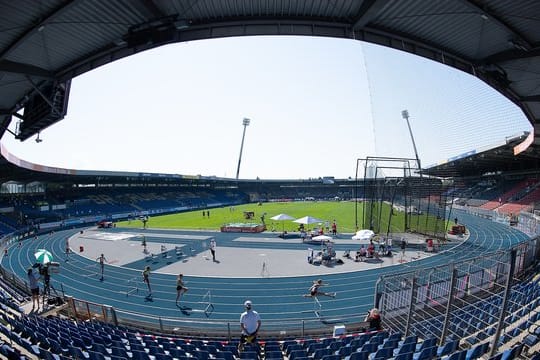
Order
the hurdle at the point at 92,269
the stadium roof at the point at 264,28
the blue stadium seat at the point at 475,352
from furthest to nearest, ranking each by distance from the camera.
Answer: the hurdle at the point at 92,269 → the stadium roof at the point at 264,28 → the blue stadium seat at the point at 475,352

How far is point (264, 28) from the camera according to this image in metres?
10.2

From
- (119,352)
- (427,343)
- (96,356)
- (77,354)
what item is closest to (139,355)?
(119,352)

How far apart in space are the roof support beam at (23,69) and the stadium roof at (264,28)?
1.3 inches

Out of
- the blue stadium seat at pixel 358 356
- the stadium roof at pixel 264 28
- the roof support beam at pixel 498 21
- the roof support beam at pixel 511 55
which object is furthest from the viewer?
the roof support beam at pixel 511 55

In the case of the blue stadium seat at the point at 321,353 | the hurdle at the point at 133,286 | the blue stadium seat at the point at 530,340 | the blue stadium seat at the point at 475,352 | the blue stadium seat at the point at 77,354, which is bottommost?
the hurdle at the point at 133,286

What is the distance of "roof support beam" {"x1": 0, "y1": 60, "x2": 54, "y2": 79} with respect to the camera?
10.7 meters

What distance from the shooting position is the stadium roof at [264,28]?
854cm

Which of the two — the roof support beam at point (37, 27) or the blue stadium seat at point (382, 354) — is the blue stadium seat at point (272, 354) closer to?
the blue stadium seat at point (382, 354)

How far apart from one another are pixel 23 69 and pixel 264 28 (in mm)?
8622

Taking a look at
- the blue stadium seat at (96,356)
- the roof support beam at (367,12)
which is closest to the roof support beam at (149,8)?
the roof support beam at (367,12)

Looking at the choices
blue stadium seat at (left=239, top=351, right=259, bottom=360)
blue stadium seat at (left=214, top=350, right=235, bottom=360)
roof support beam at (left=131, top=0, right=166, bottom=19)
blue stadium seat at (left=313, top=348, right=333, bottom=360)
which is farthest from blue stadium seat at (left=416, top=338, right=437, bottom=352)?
roof support beam at (left=131, top=0, right=166, bottom=19)

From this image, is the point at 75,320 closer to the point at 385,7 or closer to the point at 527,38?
the point at 385,7

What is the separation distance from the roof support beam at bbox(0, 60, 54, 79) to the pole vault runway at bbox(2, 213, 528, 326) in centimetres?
1021

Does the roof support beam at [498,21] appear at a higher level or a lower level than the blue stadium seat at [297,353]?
higher
